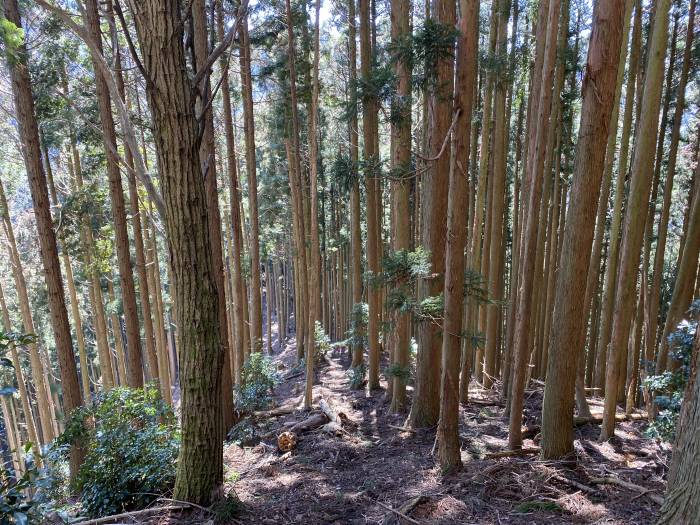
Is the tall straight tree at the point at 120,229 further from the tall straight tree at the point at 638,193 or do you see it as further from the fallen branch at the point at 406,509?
the tall straight tree at the point at 638,193

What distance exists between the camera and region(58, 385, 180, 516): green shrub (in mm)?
3920

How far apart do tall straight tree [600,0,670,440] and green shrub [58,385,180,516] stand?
6312 millimetres

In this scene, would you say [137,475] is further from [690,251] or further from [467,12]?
[690,251]

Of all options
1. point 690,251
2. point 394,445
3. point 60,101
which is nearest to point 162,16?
point 394,445

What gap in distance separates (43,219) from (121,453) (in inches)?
201

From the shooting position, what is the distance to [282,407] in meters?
10.1

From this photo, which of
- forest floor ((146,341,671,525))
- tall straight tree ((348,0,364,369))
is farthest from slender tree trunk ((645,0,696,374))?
tall straight tree ((348,0,364,369))

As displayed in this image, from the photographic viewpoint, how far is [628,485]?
4.22 metres

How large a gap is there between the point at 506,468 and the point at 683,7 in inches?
421

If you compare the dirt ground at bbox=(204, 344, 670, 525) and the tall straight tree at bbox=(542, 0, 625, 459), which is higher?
the tall straight tree at bbox=(542, 0, 625, 459)

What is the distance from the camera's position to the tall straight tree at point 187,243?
2943mm

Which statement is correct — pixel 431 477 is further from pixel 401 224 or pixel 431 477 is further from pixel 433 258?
pixel 401 224

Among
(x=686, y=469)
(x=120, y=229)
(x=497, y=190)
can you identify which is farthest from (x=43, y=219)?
(x=686, y=469)

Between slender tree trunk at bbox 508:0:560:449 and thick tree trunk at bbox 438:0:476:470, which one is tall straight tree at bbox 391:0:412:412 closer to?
slender tree trunk at bbox 508:0:560:449
